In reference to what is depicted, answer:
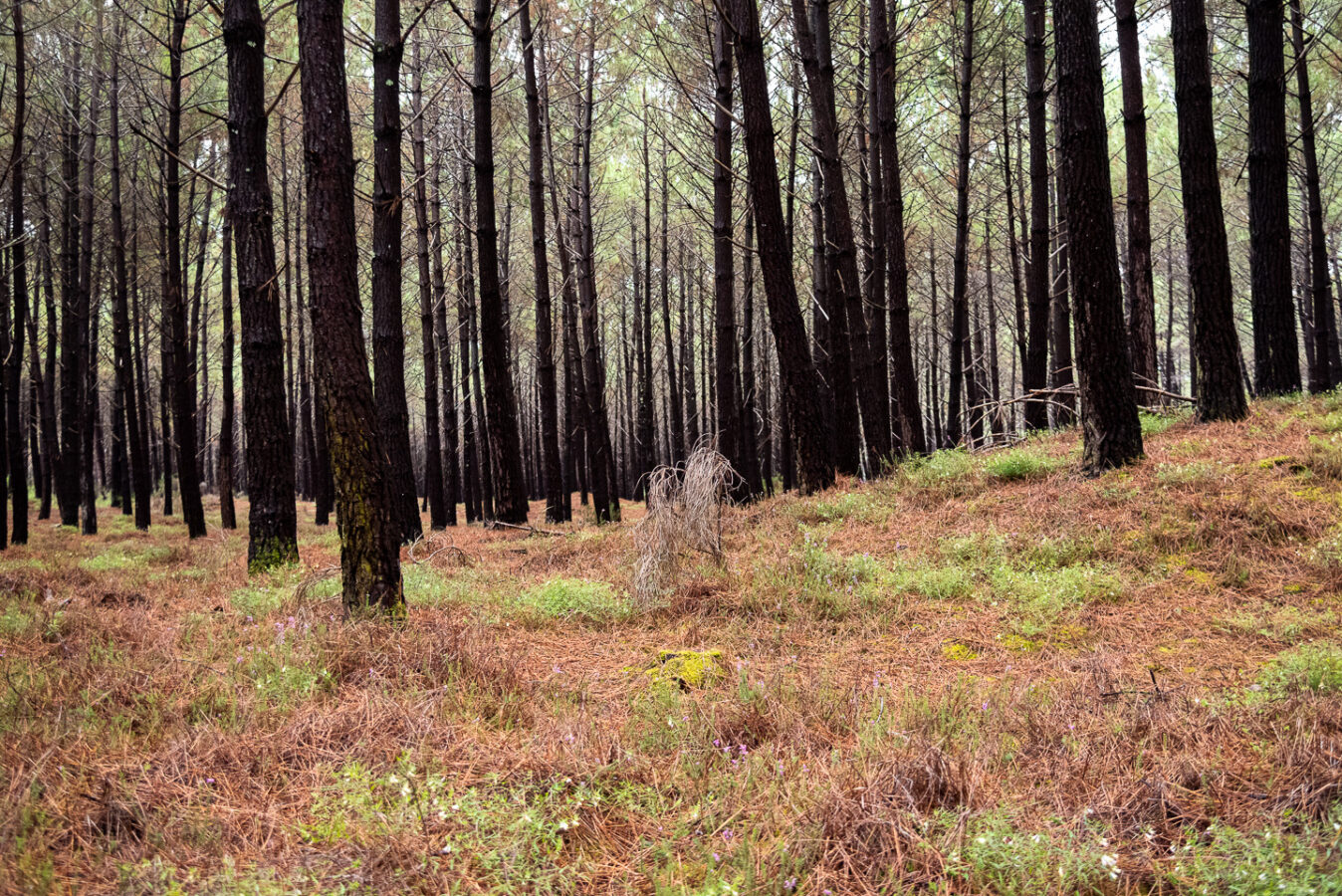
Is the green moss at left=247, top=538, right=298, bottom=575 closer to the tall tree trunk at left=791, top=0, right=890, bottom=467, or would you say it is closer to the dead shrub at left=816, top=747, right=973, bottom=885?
the dead shrub at left=816, top=747, right=973, bottom=885

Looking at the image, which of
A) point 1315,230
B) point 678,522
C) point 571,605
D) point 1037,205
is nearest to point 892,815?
point 571,605

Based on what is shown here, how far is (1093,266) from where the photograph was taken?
22.4 ft

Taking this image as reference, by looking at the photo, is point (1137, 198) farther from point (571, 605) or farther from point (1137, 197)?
point (571, 605)

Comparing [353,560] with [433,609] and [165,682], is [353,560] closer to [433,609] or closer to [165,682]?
[433,609]

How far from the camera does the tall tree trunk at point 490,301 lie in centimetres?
1075

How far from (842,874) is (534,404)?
3168cm

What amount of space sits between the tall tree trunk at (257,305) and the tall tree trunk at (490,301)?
3.07m

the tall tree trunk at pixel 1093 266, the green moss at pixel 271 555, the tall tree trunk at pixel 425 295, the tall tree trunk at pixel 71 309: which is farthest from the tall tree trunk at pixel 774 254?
the tall tree trunk at pixel 71 309

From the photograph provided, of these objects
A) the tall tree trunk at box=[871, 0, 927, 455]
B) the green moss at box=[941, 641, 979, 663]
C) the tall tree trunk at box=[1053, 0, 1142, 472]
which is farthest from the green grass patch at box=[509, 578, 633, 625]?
the tall tree trunk at box=[871, 0, 927, 455]

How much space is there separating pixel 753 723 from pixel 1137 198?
10.8 metres

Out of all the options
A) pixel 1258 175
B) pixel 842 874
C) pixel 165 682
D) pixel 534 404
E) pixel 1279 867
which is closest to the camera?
pixel 1279 867

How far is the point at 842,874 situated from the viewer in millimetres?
2158

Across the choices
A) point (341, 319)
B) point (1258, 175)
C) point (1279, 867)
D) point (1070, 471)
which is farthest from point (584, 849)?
point (1258, 175)

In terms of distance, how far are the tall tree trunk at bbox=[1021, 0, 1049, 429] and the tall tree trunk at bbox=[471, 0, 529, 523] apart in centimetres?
807
